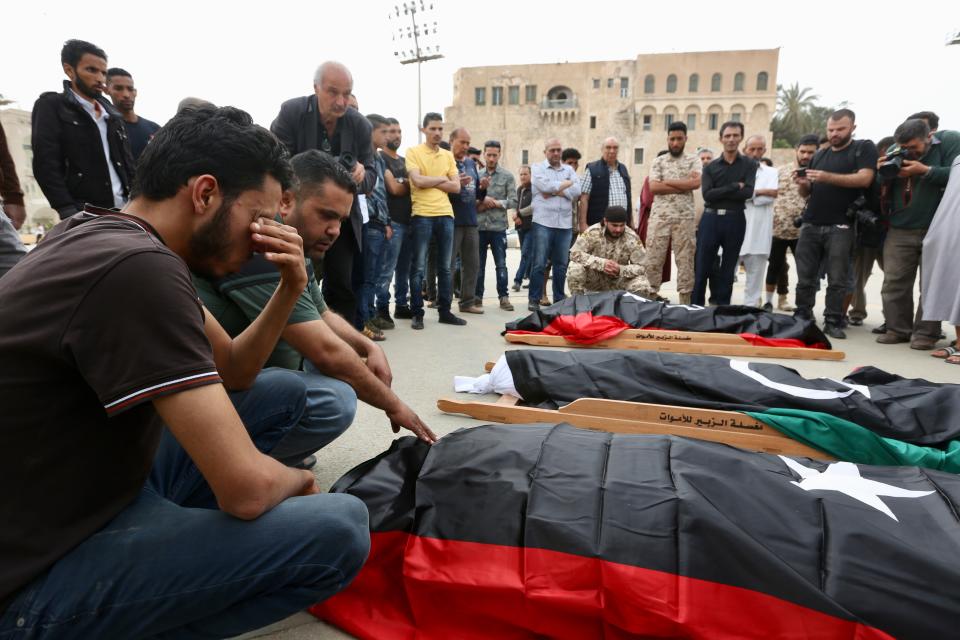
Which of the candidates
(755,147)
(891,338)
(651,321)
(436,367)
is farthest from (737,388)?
(755,147)

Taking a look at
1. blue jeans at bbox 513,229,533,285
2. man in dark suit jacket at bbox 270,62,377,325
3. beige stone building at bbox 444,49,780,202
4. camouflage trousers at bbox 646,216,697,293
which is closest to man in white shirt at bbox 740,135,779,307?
camouflage trousers at bbox 646,216,697,293

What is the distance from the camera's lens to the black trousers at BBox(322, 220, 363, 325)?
4.06 meters

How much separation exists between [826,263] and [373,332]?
464 cm

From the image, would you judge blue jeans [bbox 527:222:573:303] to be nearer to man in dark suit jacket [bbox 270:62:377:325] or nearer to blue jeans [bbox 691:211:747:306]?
blue jeans [bbox 691:211:747:306]

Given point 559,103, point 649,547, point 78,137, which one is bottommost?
point 649,547

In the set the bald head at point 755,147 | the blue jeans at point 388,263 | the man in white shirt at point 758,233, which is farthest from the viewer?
the bald head at point 755,147

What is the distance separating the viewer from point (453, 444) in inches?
77.2

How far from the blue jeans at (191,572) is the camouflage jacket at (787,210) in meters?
6.89

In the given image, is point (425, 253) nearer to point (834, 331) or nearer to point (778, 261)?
point (834, 331)

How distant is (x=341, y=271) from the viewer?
4086mm

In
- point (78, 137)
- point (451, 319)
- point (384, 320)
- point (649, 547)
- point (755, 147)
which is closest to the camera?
point (649, 547)

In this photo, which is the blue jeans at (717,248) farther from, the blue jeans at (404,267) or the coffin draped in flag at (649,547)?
the coffin draped in flag at (649,547)

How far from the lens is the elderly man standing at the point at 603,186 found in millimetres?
7109

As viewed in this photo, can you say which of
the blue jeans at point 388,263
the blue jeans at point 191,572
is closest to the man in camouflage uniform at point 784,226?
the blue jeans at point 388,263
